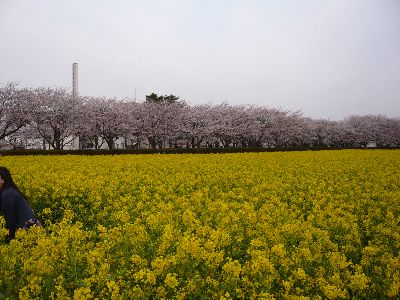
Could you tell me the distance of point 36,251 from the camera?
456cm

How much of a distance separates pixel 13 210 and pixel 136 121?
50.7 m

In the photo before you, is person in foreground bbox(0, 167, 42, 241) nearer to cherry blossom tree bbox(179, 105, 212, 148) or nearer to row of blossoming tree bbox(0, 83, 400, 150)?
row of blossoming tree bbox(0, 83, 400, 150)

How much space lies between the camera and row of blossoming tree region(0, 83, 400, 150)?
1781 inches

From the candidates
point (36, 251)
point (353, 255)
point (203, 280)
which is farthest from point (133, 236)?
point (353, 255)

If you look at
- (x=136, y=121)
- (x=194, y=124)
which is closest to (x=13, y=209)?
(x=136, y=121)

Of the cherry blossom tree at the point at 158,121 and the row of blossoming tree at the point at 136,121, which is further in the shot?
the cherry blossom tree at the point at 158,121

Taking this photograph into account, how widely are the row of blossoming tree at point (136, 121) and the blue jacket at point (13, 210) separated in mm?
38219

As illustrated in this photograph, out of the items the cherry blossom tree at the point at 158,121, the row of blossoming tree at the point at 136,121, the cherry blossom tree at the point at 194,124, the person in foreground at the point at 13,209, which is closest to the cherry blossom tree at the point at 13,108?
the row of blossoming tree at the point at 136,121

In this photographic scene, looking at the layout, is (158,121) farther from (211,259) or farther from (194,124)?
(211,259)

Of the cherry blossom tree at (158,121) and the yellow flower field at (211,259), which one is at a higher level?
the cherry blossom tree at (158,121)

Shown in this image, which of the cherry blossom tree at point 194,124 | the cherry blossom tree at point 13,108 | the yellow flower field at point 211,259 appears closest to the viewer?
the yellow flower field at point 211,259

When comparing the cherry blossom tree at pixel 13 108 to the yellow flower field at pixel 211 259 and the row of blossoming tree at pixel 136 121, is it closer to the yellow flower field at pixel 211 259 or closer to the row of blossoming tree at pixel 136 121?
the row of blossoming tree at pixel 136 121

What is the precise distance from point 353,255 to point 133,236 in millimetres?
2845

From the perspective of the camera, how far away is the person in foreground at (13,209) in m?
7.38
